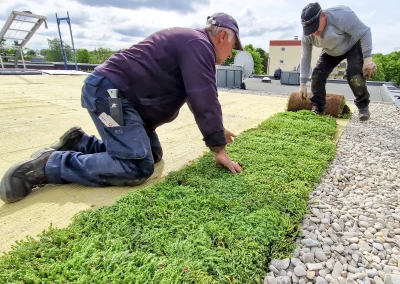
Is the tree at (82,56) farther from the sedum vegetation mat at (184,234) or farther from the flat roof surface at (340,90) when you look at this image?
the sedum vegetation mat at (184,234)

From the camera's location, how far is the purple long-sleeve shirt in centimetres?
158

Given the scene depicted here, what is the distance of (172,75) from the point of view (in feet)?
5.59

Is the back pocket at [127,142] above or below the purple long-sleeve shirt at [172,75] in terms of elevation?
below

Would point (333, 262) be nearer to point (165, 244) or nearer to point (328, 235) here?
point (328, 235)

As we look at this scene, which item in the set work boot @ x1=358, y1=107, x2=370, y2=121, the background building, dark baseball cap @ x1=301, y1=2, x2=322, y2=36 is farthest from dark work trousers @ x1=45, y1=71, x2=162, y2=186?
the background building

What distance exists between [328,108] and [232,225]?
11.2 ft

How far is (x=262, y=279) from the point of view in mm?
1014

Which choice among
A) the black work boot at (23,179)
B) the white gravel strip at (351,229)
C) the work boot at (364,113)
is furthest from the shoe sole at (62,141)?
the work boot at (364,113)

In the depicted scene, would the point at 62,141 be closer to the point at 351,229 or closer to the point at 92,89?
the point at 92,89

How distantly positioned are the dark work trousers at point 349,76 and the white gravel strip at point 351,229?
1.37 m

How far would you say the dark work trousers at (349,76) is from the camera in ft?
11.0

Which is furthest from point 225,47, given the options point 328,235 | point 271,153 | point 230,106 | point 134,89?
point 230,106

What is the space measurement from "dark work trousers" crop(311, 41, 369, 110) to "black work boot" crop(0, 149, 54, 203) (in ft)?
11.3

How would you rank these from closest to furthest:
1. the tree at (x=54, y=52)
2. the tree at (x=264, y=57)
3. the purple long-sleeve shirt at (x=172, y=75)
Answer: the purple long-sleeve shirt at (x=172, y=75) → the tree at (x=54, y=52) → the tree at (x=264, y=57)
